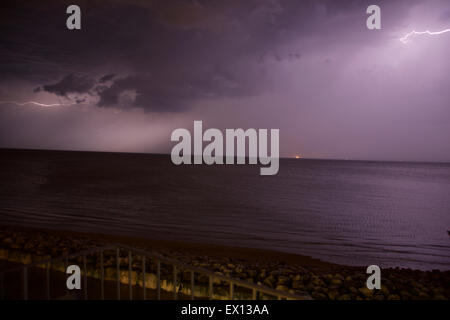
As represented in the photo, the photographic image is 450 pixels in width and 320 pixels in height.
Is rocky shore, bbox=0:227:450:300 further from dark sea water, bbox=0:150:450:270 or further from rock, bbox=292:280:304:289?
dark sea water, bbox=0:150:450:270

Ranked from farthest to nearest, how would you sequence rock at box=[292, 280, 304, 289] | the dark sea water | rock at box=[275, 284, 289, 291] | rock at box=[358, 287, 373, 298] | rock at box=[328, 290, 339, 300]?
the dark sea water
rock at box=[292, 280, 304, 289]
rock at box=[275, 284, 289, 291]
rock at box=[358, 287, 373, 298]
rock at box=[328, 290, 339, 300]

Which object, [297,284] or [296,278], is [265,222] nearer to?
[296,278]

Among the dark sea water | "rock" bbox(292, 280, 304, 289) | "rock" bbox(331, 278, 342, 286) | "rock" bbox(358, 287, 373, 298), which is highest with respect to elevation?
"rock" bbox(292, 280, 304, 289)

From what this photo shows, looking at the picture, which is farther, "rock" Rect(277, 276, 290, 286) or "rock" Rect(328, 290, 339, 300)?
"rock" Rect(277, 276, 290, 286)

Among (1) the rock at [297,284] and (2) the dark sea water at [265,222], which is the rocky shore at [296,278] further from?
(2) the dark sea water at [265,222]

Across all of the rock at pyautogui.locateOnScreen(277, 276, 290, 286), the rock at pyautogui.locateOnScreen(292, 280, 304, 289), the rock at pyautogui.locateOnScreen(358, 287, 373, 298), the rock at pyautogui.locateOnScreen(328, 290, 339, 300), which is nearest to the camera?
the rock at pyautogui.locateOnScreen(328, 290, 339, 300)

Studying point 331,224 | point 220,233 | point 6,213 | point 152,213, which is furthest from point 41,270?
point 331,224

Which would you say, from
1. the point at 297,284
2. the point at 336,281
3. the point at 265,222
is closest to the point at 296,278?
the point at 297,284

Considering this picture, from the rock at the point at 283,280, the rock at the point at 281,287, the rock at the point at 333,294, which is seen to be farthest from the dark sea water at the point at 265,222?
the rock at the point at 281,287

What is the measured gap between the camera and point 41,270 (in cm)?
726

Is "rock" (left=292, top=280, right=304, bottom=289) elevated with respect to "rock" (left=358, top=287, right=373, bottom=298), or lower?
elevated

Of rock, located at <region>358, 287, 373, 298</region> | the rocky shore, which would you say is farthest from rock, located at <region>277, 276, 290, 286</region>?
rock, located at <region>358, 287, 373, 298</region>

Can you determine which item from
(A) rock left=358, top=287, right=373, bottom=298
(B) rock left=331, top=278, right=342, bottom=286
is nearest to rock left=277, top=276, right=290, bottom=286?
(B) rock left=331, top=278, right=342, bottom=286

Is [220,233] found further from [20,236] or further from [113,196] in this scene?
[113,196]
